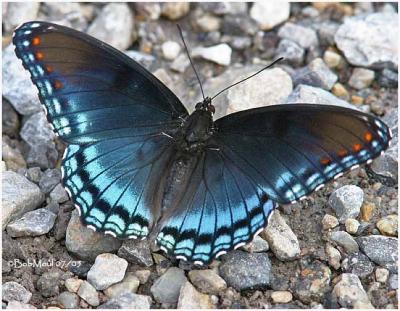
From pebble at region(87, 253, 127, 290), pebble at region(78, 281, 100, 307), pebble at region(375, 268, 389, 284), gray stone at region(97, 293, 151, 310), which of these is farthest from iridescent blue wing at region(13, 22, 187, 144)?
pebble at region(375, 268, 389, 284)

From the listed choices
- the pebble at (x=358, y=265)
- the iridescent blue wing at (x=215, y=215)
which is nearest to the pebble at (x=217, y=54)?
the iridescent blue wing at (x=215, y=215)

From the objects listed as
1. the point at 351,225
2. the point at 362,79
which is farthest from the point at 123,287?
the point at 362,79

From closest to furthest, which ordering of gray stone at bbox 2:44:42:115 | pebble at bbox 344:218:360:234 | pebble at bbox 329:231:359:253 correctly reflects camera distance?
pebble at bbox 329:231:359:253 → pebble at bbox 344:218:360:234 → gray stone at bbox 2:44:42:115

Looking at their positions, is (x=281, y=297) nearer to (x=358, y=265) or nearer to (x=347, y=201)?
(x=358, y=265)

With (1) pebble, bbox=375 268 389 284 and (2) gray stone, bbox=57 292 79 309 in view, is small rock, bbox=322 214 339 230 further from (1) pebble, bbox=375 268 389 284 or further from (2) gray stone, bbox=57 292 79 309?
(2) gray stone, bbox=57 292 79 309

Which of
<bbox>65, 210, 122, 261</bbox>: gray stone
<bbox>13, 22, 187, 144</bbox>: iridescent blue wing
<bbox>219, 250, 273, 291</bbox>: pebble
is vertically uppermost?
<bbox>13, 22, 187, 144</bbox>: iridescent blue wing

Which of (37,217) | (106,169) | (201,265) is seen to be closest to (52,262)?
(37,217)

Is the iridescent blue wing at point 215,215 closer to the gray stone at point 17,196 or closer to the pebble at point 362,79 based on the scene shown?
the gray stone at point 17,196
